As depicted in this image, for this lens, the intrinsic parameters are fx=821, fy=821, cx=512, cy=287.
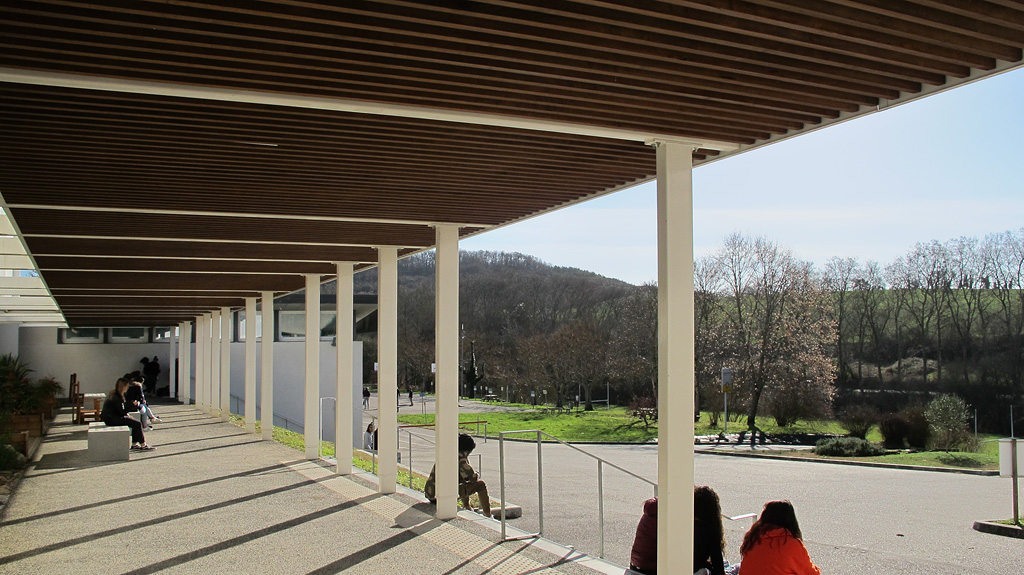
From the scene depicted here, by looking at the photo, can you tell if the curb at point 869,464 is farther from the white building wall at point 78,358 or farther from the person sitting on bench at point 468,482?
the white building wall at point 78,358

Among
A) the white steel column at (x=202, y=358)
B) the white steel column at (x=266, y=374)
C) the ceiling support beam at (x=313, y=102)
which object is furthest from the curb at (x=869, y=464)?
the ceiling support beam at (x=313, y=102)

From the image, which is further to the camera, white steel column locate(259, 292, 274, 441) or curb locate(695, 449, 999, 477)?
curb locate(695, 449, 999, 477)

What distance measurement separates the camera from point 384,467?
977 cm

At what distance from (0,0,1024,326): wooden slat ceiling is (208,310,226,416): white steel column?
16.1 meters

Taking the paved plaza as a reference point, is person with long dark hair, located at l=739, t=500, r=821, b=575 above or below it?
above

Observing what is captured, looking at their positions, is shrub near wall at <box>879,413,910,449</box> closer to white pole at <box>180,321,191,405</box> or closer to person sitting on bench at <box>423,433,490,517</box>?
person sitting on bench at <box>423,433,490,517</box>

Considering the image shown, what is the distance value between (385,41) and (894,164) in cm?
6577

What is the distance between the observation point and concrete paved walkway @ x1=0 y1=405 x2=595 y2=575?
6.56 m

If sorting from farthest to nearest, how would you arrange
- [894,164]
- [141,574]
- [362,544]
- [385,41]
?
[894,164] < [362,544] < [141,574] < [385,41]

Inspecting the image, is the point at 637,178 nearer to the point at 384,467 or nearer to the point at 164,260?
the point at 384,467

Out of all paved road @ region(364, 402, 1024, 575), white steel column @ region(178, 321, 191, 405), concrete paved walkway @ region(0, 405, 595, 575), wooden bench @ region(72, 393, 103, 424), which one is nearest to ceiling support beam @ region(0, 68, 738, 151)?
concrete paved walkway @ region(0, 405, 595, 575)

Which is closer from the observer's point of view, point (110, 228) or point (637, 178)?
point (637, 178)

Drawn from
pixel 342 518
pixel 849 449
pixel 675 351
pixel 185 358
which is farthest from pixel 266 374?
pixel 849 449

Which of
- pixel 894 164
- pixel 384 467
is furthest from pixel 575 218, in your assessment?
pixel 384 467
